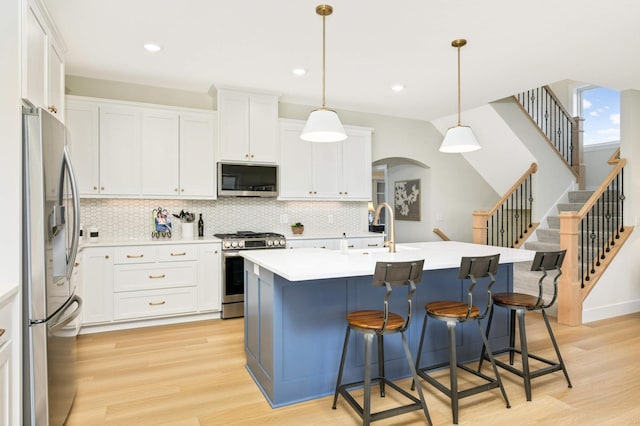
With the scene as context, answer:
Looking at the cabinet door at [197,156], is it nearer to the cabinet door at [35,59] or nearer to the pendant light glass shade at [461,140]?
the cabinet door at [35,59]

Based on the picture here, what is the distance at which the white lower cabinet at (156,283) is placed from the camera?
13.3 ft

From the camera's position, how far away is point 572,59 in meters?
3.79

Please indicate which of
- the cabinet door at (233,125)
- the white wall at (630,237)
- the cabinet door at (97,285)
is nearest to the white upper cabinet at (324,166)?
the cabinet door at (233,125)

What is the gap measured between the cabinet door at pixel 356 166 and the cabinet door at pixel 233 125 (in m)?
1.42

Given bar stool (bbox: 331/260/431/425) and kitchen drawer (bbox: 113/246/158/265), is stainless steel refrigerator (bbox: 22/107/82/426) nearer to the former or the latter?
bar stool (bbox: 331/260/431/425)

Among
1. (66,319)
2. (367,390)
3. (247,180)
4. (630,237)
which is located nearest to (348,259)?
(367,390)

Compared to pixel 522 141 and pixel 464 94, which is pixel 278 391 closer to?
pixel 464 94

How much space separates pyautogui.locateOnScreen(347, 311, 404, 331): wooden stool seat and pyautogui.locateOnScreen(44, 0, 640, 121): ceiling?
2.17 meters

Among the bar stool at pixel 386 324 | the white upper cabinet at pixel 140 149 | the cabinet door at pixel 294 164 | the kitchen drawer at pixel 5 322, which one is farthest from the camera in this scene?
the cabinet door at pixel 294 164

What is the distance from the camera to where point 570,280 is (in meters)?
4.31

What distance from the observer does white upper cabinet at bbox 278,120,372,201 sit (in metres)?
5.11

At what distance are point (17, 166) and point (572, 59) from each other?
14.8ft

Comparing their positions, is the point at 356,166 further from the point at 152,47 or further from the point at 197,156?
the point at 152,47

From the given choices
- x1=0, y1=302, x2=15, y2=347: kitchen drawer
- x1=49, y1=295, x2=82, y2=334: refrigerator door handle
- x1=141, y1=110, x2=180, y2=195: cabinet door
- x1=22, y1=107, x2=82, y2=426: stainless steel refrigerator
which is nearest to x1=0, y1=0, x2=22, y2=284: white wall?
x1=22, y1=107, x2=82, y2=426: stainless steel refrigerator
